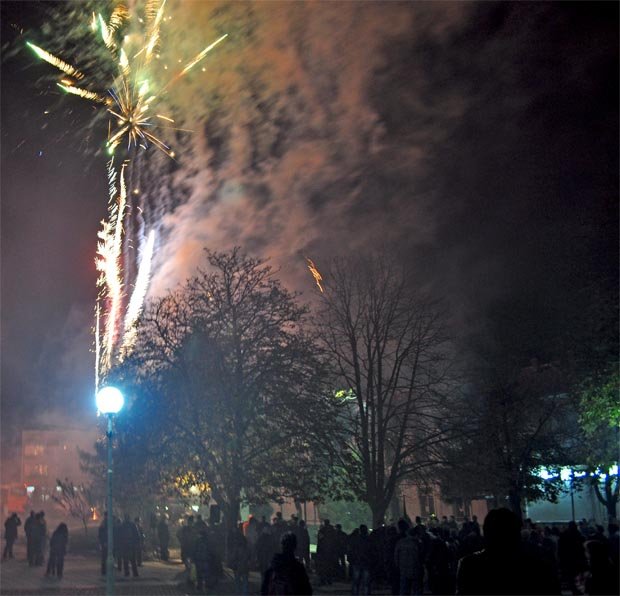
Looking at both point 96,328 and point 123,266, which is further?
point 96,328

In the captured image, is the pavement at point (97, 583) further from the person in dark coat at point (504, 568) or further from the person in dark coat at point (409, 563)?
the person in dark coat at point (504, 568)

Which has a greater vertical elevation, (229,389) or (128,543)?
(229,389)

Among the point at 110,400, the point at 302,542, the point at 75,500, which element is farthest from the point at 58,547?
the point at 75,500

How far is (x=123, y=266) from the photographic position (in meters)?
24.0

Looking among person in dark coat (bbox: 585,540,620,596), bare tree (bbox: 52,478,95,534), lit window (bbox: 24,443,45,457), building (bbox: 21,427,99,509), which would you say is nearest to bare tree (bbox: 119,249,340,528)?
person in dark coat (bbox: 585,540,620,596)

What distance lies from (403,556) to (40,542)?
14.6m

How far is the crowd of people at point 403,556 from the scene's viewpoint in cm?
494

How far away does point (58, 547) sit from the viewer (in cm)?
2116

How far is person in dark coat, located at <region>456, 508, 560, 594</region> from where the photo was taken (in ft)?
15.8

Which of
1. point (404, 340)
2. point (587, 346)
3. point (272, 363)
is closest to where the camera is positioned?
point (587, 346)

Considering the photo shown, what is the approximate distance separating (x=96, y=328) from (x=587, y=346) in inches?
637

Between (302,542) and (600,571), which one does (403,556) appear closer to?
(600,571)

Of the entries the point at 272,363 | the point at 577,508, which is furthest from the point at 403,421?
the point at 577,508

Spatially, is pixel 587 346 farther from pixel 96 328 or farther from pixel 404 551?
pixel 96 328
